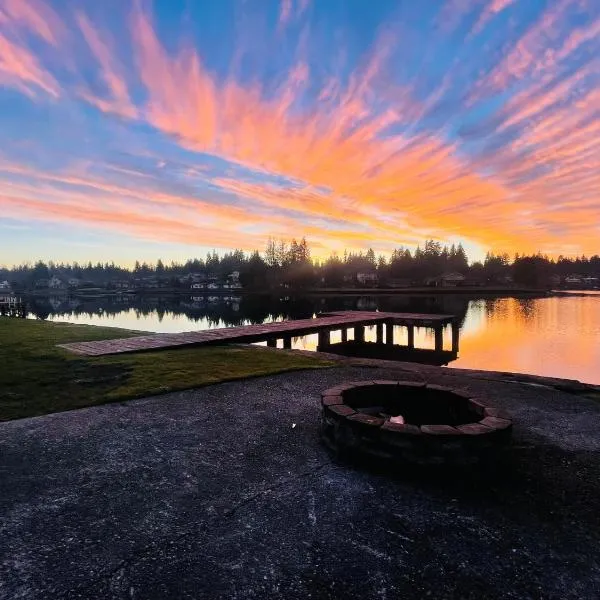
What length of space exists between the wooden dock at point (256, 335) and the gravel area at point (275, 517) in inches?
284

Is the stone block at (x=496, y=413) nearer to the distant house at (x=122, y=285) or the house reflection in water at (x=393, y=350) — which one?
the house reflection in water at (x=393, y=350)

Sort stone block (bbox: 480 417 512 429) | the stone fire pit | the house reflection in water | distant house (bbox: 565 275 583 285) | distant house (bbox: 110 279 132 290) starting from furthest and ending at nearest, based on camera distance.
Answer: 1. distant house (bbox: 110 279 132 290)
2. distant house (bbox: 565 275 583 285)
3. the house reflection in water
4. stone block (bbox: 480 417 512 429)
5. the stone fire pit

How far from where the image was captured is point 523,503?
3.77m

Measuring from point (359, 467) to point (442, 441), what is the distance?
973 mm

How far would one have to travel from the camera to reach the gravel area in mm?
2777

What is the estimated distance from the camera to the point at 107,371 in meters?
9.42

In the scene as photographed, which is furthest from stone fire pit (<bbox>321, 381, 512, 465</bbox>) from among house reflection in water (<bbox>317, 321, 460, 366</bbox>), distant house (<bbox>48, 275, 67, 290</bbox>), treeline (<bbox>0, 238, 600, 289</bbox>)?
→ distant house (<bbox>48, 275, 67, 290</bbox>)

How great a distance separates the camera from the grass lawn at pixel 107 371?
7172 millimetres

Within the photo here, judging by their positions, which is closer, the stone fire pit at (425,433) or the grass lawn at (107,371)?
the stone fire pit at (425,433)

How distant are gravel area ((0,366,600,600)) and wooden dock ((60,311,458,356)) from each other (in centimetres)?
721

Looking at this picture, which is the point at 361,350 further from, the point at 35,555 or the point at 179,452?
the point at 35,555

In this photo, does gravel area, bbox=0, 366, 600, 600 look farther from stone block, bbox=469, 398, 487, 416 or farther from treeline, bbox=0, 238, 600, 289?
treeline, bbox=0, 238, 600, 289

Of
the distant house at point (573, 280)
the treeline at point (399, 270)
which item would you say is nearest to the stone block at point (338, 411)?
the treeline at point (399, 270)

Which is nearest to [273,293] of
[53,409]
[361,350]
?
[361,350]
